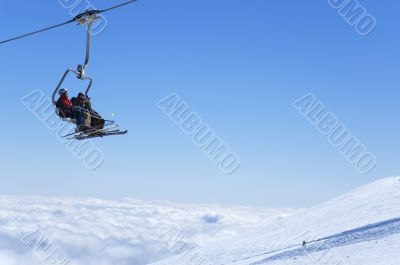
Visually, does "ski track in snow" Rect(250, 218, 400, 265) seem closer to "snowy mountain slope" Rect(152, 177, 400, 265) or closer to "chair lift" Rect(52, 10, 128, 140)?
"snowy mountain slope" Rect(152, 177, 400, 265)

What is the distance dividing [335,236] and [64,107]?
1991cm

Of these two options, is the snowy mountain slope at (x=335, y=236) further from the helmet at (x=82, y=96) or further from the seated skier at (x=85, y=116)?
the helmet at (x=82, y=96)

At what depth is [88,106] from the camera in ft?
59.2

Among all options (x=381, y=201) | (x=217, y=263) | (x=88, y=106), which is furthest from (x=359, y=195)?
(x=88, y=106)

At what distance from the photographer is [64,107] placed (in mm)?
17438

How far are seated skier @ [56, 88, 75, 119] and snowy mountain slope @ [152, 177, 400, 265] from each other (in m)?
13.3

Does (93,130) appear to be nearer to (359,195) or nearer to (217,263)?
(217,263)

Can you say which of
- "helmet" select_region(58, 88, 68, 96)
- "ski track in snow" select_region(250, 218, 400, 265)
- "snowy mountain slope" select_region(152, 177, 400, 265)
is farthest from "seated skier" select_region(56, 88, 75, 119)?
"ski track in snow" select_region(250, 218, 400, 265)

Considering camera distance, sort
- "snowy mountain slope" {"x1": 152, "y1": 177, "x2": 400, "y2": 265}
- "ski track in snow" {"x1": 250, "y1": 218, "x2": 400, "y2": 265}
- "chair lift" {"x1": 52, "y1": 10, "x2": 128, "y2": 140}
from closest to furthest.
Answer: "chair lift" {"x1": 52, "y1": 10, "x2": 128, "y2": 140}
"snowy mountain slope" {"x1": 152, "y1": 177, "x2": 400, "y2": 265}
"ski track in snow" {"x1": 250, "y1": 218, "x2": 400, "y2": 265}

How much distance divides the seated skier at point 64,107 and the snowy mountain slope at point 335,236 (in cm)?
1326

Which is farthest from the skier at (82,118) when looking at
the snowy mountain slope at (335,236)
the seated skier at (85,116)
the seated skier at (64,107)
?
the snowy mountain slope at (335,236)

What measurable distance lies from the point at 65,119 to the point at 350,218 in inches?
1005

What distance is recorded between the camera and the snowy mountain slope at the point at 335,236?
80.6ft

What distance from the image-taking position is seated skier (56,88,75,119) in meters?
17.4
